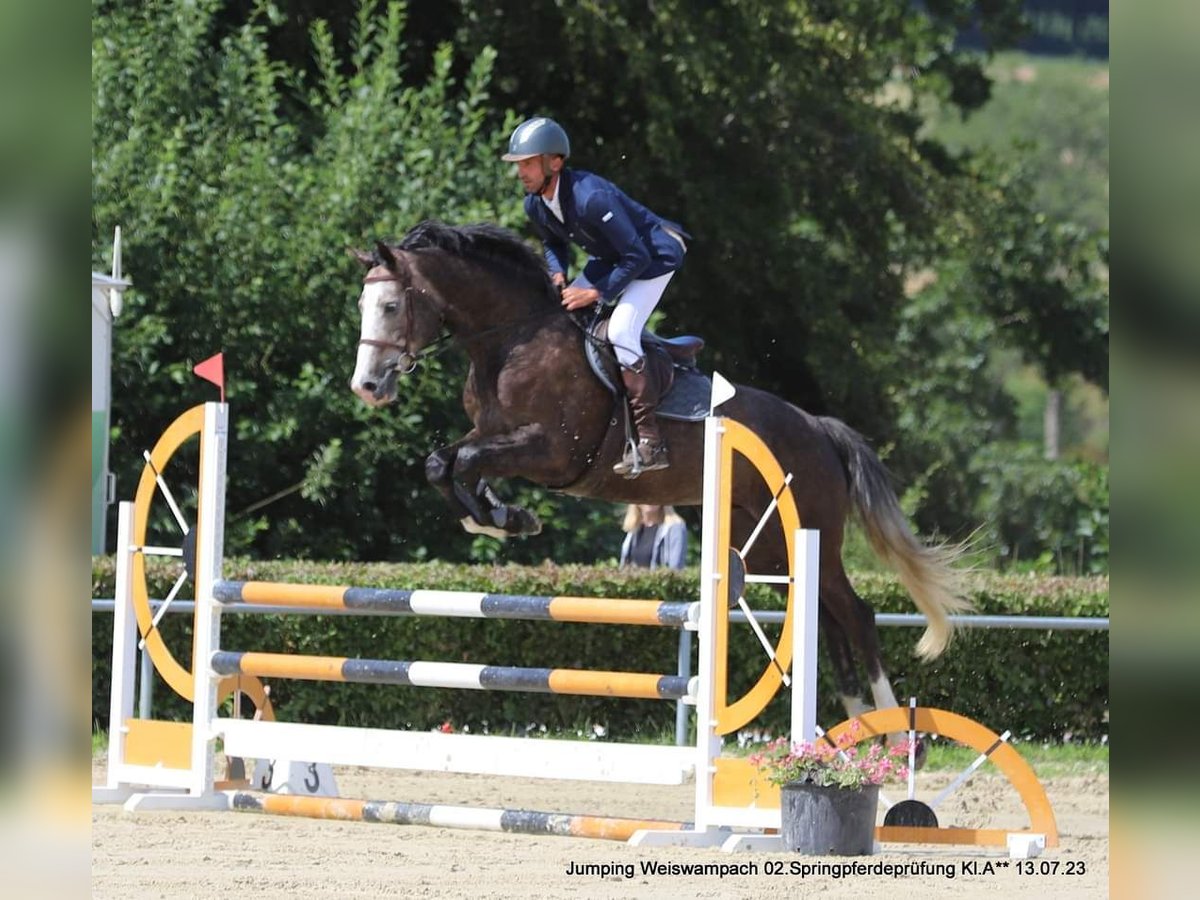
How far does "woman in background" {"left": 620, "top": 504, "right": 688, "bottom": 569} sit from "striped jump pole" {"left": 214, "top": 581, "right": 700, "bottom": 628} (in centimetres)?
318

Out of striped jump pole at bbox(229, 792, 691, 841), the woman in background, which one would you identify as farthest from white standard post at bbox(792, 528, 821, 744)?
the woman in background

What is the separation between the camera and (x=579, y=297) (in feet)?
15.9

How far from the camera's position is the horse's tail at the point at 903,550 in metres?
5.34

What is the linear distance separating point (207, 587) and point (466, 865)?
52.8 inches

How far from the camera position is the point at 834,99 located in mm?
11773

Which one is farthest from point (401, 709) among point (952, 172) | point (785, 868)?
point (952, 172)

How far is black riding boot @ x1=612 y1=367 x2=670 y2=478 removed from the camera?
4.78 metres

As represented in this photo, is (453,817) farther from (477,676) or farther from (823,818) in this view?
(823,818)

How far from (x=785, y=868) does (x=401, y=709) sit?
3.35 meters

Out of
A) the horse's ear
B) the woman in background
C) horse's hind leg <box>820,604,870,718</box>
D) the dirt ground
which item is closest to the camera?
the dirt ground

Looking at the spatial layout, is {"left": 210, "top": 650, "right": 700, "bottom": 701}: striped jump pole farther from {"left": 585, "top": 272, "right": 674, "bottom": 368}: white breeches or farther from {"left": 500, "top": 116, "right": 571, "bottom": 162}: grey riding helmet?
{"left": 500, "top": 116, "right": 571, "bottom": 162}: grey riding helmet

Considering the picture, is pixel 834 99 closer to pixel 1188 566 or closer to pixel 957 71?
pixel 957 71

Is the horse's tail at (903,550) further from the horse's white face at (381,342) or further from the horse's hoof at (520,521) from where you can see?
the horse's white face at (381,342)

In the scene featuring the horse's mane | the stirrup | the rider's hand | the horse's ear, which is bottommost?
the stirrup
